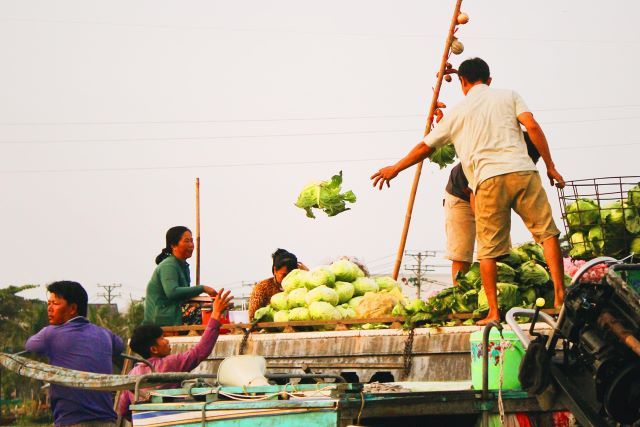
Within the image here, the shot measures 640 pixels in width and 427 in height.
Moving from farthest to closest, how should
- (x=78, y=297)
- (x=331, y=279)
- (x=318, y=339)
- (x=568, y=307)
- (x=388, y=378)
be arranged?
(x=331, y=279) → (x=318, y=339) → (x=388, y=378) → (x=78, y=297) → (x=568, y=307)

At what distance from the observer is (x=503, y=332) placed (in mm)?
5801

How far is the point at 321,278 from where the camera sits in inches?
360

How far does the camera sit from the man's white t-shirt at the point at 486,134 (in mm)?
6953

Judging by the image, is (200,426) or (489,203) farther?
(489,203)

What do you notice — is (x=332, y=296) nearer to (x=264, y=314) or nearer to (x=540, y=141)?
(x=264, y=314)

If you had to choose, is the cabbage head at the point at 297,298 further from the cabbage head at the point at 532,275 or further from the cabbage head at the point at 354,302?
the cabbage head at the point at 532,275

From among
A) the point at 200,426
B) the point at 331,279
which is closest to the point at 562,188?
the point at 331,279

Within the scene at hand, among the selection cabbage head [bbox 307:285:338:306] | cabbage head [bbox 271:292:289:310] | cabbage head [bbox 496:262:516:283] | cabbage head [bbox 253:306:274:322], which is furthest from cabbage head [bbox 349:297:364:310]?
cabbage head [bbox 496:262:516:283]

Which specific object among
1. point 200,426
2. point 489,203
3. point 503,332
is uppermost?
point 489,203

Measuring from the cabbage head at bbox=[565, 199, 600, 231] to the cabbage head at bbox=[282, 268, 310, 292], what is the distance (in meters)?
2.43

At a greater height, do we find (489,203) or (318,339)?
(489,203)

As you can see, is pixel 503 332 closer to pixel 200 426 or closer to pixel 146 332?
pixel 200 426

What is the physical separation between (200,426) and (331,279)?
401 centimetres

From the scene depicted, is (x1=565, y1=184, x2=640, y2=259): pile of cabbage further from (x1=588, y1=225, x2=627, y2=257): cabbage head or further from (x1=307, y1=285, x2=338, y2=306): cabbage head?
(x1=307, y1=285, x2=338, y2=306): cabbage head
